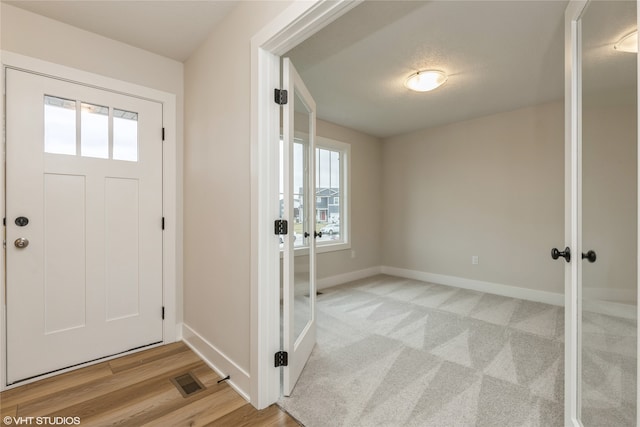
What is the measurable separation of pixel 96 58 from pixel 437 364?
11.0 ft

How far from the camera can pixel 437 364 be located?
2.09 meters

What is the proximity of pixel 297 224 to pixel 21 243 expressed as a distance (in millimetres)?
1781

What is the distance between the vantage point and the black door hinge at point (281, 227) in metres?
1.64

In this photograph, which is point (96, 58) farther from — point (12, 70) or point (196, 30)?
point (196, 30)

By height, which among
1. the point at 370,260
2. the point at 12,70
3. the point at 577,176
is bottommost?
the point at 370,260

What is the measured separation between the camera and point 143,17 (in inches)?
76.9

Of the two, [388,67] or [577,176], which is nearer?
[577,176]

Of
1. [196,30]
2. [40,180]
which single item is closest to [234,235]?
[40,180]

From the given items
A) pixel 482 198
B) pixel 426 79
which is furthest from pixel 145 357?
pixel 482 198

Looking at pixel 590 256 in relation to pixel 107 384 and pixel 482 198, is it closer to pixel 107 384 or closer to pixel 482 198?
pixel 107 384

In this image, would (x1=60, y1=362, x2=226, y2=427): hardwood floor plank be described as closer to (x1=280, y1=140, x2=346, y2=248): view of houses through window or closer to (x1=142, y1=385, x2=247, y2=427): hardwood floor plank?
(x1=142, y1=385, x2=247, y2=427): hardwood floor plank

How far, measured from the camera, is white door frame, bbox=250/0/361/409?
161cm

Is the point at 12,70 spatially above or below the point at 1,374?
above

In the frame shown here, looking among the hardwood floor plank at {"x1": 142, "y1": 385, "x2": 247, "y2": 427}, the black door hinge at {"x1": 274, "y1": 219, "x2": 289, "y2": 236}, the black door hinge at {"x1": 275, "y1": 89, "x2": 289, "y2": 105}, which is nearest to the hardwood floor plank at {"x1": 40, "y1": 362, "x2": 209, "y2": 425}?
the hardwood floor plank at {"x1": 142, "y1": 385, "x2": 247, "y2": 427}
